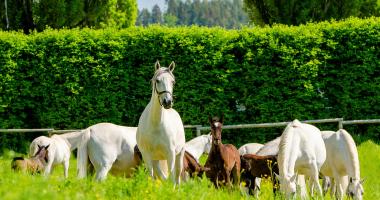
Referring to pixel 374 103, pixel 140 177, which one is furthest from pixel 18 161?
pixel 374 103

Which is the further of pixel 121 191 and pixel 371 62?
pixel 371 62

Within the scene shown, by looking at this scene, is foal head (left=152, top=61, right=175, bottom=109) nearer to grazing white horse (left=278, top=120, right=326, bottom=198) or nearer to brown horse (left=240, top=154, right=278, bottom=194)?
grazing white horse (left=278, top=120, right=326, bottom=198)

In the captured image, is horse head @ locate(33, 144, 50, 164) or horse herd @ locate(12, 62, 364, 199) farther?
horse head @ locate(33, 144, 50, 164)

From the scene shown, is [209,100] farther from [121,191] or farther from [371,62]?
[121,191]

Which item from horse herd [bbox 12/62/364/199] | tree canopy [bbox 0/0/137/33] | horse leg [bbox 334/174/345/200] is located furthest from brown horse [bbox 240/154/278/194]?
tree canopy [bbox 0/0/137/33]

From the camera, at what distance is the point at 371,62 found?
19.8 m

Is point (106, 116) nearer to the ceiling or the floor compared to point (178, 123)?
nearer to the floor

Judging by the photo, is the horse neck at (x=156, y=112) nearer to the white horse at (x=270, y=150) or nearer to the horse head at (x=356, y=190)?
the white horse at (x=270, y=150)

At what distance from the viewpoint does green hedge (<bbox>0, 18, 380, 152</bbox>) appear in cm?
1983

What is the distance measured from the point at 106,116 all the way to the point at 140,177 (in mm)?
11801

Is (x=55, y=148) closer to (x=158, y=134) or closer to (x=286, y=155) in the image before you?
(x=158, y=134)

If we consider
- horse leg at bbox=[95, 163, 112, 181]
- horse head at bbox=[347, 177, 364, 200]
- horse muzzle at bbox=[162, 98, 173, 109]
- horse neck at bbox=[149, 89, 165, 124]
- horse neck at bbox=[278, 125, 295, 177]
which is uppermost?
horse muzzle at bbox=[162, 98, 173, 109]

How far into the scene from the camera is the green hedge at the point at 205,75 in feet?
65.1

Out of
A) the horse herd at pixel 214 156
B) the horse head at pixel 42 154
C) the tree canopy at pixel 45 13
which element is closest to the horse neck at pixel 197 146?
the horse herd at pixel 214 156
